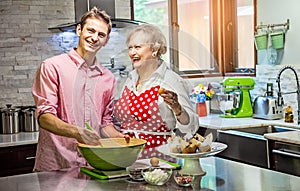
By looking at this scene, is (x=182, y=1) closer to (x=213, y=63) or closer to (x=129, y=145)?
(x=213, y=63)

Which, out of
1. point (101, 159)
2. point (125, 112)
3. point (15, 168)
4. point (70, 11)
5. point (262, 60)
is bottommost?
point (15, 168)

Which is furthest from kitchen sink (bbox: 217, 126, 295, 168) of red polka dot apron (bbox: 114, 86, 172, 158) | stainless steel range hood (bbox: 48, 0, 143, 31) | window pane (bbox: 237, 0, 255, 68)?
red polka dot apron (bbox: 114, 86, 172, 158)

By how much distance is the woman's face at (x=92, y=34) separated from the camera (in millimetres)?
2639

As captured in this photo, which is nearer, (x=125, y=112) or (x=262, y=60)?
(x=125, y=112)

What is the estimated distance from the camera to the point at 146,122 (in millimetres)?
2520

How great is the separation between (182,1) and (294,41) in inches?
54.8

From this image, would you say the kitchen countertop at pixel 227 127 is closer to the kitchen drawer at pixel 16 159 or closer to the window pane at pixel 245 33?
the kitchen drawer at pixel 16 159

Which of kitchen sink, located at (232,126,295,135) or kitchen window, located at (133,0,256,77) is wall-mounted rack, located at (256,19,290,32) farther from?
kitchen sink, located at (232,126,295,135)

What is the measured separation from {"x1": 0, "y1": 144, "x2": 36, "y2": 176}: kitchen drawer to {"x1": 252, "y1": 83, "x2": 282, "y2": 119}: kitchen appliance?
78.5 inches

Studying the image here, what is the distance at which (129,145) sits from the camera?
7.13 ft

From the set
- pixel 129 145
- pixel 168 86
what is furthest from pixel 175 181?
pixel 168 86

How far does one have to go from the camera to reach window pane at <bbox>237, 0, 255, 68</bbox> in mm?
5070

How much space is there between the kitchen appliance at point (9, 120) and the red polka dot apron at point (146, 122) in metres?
1.91

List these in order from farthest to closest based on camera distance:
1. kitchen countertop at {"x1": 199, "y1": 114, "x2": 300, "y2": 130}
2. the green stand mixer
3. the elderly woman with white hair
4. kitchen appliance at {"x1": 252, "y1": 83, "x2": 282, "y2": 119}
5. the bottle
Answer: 1. the green stand mixer
2. the bottle
3. kitchen appliance at {"x1": 252, "y1": 83, "x2": 282, "y2": 119}
4. kitchen countertop at {"x1": 199, "y1": 114, "x2": 300, "y2": 130}
5. the elderly woman with white hair
